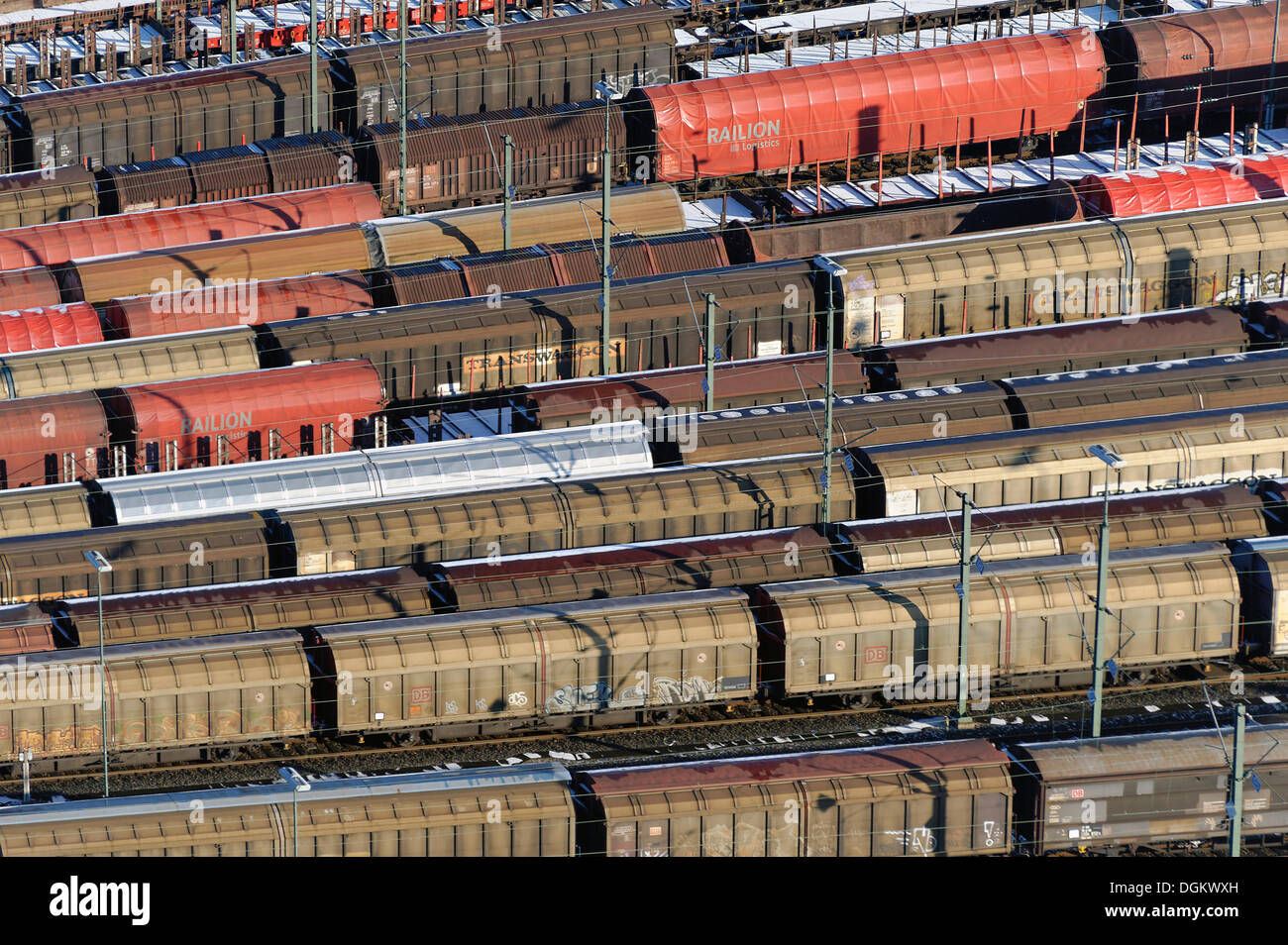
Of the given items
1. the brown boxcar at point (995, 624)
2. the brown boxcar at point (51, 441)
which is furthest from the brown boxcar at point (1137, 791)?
the brown boxcar at point (51, 441)

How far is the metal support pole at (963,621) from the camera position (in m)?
47.8

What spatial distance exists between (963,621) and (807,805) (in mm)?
7887

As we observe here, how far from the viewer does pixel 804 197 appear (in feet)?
251

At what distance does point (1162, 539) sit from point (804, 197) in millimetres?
26567

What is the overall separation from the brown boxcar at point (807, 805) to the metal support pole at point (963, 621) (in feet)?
16.6

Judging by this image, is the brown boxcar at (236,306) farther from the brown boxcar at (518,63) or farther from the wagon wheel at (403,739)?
the wagon wheel at (403,739)

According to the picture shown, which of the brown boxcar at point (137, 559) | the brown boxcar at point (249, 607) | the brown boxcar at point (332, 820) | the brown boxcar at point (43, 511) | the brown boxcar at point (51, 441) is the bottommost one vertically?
the brown boxcar at point (332, 820)

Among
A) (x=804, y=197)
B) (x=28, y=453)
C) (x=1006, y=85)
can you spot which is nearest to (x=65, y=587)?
(x=28, y=453)

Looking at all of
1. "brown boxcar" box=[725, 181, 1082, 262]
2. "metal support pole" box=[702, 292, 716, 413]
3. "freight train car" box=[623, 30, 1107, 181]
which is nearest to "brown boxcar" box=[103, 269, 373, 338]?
"metal support pole" box=[702, 292, 716, 413]

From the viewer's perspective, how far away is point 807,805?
4338 cm

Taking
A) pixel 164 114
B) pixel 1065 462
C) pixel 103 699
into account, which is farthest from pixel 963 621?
pixel 164 114

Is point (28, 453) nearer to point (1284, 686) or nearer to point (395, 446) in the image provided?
point (395, 446)

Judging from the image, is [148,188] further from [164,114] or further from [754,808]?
[754,808]

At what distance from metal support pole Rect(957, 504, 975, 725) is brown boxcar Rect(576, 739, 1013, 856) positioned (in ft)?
16.6
